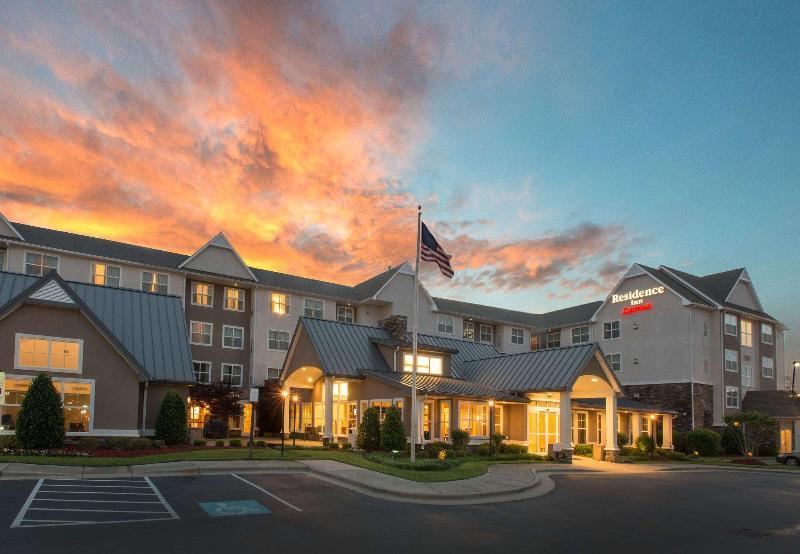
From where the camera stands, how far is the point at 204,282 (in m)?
49.8

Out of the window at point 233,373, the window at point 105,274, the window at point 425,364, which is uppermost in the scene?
the window at point 105,274

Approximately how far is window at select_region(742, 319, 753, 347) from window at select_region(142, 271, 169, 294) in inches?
1912

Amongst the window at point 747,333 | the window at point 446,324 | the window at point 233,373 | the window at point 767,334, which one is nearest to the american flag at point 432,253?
the window at point 233,373

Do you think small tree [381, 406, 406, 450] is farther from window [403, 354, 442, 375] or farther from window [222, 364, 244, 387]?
window [222, 364, 244, 387]

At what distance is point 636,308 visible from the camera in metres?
58.3

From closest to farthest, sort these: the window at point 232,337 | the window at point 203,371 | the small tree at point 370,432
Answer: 1. the small tree at point 370,432
2. the window at point 203,371
3. the window at point 232,337

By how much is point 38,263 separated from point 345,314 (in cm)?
2407

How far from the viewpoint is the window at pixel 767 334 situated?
6028cm

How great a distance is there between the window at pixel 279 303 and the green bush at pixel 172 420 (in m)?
23.0

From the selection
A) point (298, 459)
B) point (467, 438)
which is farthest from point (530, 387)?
point (298, 459)

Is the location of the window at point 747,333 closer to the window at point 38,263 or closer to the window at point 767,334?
the window at point 767,334

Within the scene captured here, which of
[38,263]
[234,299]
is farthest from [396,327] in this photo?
[38,263]

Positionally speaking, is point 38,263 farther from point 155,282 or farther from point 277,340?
point 277,340

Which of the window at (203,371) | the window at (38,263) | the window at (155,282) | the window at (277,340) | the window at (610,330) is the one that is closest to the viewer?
the window at (38,263)
